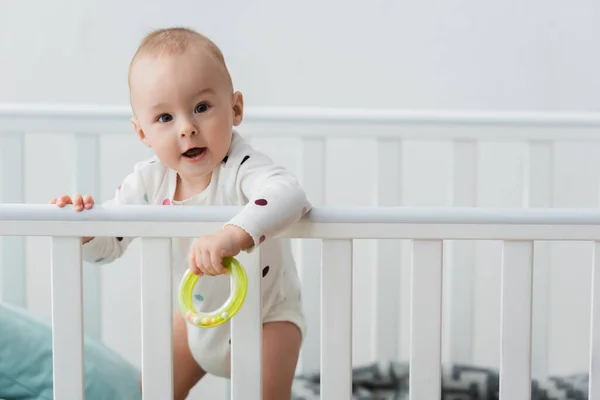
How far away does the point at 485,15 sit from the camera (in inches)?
78.8

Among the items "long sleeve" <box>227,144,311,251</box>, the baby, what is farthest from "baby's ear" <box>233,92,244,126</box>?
"long sleeve" <box>227,144,311,251</box>

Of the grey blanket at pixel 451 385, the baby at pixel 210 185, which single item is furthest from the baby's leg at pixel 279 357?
the grey blanket at pixel 451 385

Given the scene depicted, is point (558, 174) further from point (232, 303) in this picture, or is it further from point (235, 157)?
point (232, 303)

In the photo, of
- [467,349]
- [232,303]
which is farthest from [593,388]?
[467,349]

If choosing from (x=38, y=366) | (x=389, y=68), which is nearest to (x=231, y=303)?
(x=38, y=366)

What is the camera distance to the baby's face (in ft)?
3.63

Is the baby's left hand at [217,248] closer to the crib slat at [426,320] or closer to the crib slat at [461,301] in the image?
the crib slat at [426,320]

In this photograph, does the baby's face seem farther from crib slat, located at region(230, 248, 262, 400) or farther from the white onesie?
crib slat, located at region(230, 248, 262, 400)

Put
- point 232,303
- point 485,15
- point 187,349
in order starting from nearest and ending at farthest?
point 232,303 < point 187,349 < point 485,15

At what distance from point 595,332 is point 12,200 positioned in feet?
3.42

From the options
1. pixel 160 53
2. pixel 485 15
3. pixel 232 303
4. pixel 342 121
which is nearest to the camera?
pixel 232 303

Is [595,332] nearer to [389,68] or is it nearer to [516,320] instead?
[516,320]

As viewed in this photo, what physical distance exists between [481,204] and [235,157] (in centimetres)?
97

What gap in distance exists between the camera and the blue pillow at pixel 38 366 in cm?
138
